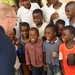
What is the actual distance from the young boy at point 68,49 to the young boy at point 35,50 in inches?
15.7

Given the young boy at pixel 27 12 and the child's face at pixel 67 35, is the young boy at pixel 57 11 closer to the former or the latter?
the young boy at pixel 27 12

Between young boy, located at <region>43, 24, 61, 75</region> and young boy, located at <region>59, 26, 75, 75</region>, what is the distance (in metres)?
0.15

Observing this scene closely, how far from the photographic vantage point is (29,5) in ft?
13.8

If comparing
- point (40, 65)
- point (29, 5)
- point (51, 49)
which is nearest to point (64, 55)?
point (51, 49)

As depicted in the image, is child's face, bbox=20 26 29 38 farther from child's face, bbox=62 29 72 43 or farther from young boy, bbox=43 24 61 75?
child's face, bbox=62 29 72 43

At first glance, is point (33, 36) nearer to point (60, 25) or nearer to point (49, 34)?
point (49, 34)

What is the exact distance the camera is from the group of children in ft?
11.4

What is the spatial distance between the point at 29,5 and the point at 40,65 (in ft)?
3.30

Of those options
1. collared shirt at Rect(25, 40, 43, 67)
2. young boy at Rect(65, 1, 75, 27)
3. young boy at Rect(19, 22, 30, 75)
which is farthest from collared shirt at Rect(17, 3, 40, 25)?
young boy at Rect(65, 1, 75, 27)

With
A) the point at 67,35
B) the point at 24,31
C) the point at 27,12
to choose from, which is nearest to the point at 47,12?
the point at 27,12

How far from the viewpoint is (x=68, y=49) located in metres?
3.41

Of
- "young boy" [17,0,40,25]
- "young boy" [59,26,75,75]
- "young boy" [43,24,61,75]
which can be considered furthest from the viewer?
"young boy" [17,0,40,25]

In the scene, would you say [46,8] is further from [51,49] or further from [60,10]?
[51,49]

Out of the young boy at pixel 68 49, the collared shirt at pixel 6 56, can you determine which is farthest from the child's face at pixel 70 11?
the collared shirt at pixel 6 56
